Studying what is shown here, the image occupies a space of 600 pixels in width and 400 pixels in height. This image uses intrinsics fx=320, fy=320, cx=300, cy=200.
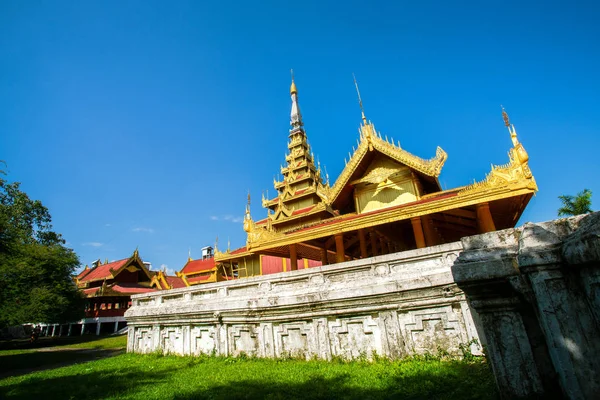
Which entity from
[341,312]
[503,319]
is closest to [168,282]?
[341,312]

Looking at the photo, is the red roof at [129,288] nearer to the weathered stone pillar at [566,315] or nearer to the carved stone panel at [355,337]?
the carved stone panel at [355,337]

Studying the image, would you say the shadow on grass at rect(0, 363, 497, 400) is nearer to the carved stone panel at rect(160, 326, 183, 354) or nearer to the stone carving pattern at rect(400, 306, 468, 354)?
the stone carving pattern at rect(400, 306, 468, 354)

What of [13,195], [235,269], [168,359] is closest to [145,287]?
[235,269]

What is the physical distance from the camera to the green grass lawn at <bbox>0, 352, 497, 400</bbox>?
4910 millimetres

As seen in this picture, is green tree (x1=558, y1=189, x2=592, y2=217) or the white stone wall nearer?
the white stone wall

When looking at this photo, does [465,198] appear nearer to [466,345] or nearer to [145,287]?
A: [466,345]

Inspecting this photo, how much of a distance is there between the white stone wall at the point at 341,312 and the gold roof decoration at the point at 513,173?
4522mm

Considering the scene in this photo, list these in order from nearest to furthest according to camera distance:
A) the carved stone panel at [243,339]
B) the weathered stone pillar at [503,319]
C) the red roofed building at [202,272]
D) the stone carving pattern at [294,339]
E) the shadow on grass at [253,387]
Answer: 1. the weathered stone pillar at [503,319]
2. the shadow on grass at [253,387]
3. the stone carving pattern at [294,339]
4. the carved stone panel at [243,339]
5. the red roofed building at [202,272]

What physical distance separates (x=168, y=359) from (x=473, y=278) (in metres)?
9.99

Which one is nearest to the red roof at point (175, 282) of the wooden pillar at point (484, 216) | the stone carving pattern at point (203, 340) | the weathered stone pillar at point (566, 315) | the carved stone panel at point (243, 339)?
the stone carving pattern at point (203, 340)

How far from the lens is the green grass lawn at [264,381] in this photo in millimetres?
4910

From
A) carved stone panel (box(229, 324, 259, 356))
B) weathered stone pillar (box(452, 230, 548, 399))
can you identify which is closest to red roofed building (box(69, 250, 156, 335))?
carved stone panel (box(229, 324, 259, 356))

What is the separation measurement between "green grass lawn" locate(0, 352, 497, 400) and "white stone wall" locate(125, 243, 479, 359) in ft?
1.18

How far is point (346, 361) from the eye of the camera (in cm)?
717
